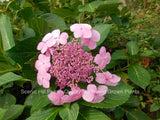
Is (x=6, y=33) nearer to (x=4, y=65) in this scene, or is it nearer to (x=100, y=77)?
(x=4, y=65)

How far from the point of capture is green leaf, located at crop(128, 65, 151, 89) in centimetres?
81

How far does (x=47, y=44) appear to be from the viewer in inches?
18.8

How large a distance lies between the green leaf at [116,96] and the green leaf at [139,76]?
29 centimetres

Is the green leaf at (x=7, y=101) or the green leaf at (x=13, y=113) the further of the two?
the green leaf at (x=7, y=101)

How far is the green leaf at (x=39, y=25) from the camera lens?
626 millimetres

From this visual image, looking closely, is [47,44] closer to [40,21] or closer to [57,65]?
[57,65]

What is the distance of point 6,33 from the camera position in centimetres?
67

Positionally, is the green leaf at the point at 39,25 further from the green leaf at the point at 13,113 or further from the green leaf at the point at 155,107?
the green leaf at the point at 155,107

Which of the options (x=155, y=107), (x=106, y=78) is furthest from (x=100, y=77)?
(x=155, y=107)

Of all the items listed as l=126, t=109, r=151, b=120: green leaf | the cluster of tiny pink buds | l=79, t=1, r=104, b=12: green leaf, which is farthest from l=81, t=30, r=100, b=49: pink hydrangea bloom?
l=126, t=109, r=151, b=120: green leaf

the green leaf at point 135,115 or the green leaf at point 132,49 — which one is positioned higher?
the green leaf at point 132,49

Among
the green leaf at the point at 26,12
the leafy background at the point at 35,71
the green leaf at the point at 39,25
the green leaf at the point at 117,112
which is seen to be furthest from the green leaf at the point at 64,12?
the green leaf at the point at 117,112

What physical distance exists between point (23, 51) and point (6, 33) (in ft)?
0.71

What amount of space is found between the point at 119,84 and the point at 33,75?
0.36 m
